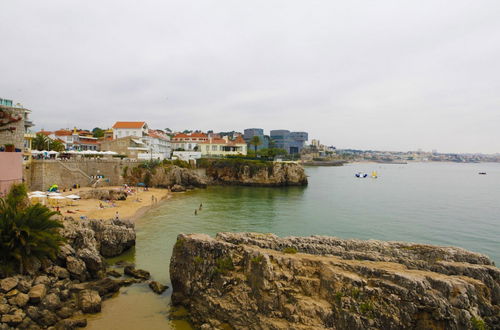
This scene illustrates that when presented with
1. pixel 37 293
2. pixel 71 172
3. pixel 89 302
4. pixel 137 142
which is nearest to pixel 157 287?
pixel 89 302

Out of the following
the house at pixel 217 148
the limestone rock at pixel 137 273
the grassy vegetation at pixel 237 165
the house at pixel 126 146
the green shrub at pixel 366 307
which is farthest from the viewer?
the house at pixel 217 148

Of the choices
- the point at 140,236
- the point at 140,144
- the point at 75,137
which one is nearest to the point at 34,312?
the point at 140,236

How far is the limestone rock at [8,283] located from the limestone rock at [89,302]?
2998 millimetres

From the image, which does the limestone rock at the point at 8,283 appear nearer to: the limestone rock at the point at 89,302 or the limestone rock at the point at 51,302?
the limestone rock at the point at 51,302

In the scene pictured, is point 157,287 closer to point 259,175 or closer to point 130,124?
point 259,175

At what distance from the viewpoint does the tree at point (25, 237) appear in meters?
15.1

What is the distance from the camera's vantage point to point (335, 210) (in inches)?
1720

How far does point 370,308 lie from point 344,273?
1.50 meters

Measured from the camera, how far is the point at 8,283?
14289 millimetres

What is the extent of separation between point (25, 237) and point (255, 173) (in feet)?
187

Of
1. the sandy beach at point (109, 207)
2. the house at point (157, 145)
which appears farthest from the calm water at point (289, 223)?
the house at point (157, 145)

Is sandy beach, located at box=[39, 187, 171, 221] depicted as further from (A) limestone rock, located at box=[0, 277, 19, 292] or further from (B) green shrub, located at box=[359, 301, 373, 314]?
(B) green shrub, located at box=[359, 301, 373, 314]

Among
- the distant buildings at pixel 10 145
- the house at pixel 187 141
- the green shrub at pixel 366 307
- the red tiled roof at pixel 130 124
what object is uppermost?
the red tiled roof at pixel 130 124

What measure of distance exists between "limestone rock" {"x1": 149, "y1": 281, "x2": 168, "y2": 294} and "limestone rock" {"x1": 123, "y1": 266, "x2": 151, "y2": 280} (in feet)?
4.89
